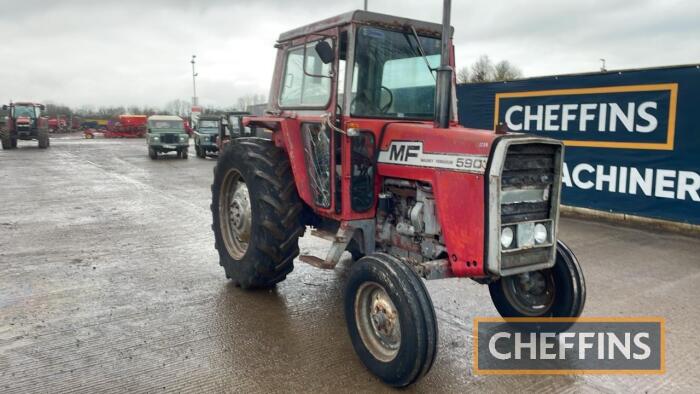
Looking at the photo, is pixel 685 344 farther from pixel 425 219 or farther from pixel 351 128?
pixel 351 128

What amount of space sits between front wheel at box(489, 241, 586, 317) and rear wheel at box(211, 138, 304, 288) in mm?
1864

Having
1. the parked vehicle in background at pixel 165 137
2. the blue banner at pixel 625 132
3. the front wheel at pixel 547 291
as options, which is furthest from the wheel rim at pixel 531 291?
the parked vehicle in background at pixel 165 137

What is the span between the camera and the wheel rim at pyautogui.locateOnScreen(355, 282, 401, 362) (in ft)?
11.0

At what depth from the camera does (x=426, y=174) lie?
371 centimetres

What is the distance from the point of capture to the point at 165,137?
22.6 meters

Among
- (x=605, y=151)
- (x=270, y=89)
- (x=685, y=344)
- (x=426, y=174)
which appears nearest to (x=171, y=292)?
(x=270, y=89)

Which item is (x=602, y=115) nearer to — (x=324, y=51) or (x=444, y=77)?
(x=444, y=77)

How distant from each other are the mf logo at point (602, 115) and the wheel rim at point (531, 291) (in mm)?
5072

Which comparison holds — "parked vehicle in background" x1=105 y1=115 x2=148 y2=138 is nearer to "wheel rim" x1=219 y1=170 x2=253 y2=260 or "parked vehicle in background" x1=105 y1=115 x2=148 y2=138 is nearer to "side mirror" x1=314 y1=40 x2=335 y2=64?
"wheel rim" x1=219 y1=170 x2=253 y2=260

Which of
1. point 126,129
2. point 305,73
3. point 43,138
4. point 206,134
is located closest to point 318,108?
point 305,73

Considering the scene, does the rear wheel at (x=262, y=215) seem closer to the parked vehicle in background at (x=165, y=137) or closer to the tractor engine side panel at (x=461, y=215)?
the tractor engine side panel at (x=461, y=215)

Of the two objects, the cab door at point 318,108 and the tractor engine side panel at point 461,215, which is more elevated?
the cab door at point 318,108

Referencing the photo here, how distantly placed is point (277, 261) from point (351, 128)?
1507 mm

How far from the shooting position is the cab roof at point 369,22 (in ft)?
Result: 13.5
